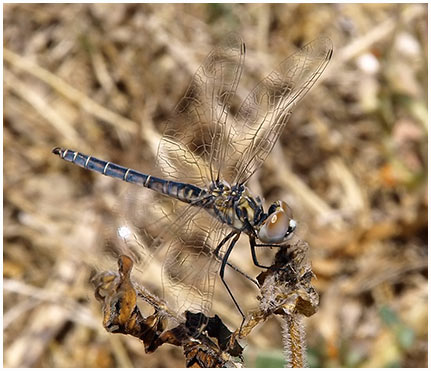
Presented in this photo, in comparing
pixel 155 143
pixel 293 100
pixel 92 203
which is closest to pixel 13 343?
pixel 92 203

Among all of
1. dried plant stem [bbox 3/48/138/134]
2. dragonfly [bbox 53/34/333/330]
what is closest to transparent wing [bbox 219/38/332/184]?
dragonfly [bbox 53/34/333/330]

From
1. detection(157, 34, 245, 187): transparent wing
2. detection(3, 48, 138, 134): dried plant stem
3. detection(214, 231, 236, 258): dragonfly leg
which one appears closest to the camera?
detection(214, 231, 236, 258): dragonfly leg

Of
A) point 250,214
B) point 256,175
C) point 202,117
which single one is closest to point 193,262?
point 250,214

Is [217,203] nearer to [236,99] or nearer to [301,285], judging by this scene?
[301,285]

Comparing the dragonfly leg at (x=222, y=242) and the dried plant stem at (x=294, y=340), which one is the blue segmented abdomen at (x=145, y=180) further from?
the dried plant stem at (x=294, y=340)

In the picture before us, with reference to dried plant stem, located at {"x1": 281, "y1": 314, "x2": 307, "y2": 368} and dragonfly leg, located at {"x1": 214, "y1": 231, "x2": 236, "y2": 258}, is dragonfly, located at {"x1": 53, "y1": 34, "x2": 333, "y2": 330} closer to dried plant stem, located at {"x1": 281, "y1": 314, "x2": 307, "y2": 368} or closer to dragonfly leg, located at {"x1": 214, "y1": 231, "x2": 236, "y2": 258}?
dragonfly leg, located at {"x1": 214, "y1": 231, "x2": 236, "y2": 258}

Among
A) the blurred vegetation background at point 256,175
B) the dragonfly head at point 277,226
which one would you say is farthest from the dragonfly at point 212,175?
the blurred vegetation background at point 256,175
